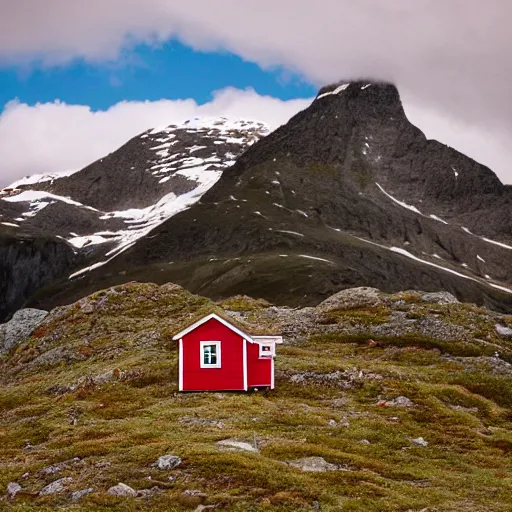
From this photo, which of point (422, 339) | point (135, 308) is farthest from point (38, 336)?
→ point (422, 339)

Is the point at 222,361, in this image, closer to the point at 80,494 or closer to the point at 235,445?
the point at 235,445

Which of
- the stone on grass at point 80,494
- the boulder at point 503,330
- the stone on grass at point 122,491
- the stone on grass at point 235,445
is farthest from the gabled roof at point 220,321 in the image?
the boulder at point 503,330

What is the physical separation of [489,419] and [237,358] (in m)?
17.4

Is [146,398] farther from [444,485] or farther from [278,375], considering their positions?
[444,485]

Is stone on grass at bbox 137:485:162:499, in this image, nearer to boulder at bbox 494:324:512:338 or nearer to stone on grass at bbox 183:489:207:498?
stone on grass at bbox 183:489:207:498

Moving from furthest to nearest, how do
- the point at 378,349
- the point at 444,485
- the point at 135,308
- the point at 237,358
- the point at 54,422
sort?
the point at 135,308 < the point at 378,349 < the point at 237,358 < the point at 54,422 < the point at 444,485

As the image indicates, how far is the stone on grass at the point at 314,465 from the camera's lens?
32.7 m

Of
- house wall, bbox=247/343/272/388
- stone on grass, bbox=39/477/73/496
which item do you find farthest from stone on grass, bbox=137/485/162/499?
house wall, bbox=247/343/272/388

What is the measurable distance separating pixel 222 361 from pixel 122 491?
25.6 metres

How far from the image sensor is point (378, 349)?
72438 mm

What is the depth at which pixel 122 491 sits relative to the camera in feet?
93.1

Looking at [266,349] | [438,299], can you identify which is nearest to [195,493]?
[266,349]

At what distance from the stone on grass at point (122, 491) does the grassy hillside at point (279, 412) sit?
1.29 ft

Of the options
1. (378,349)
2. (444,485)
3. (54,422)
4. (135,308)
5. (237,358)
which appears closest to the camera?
(444,485)
